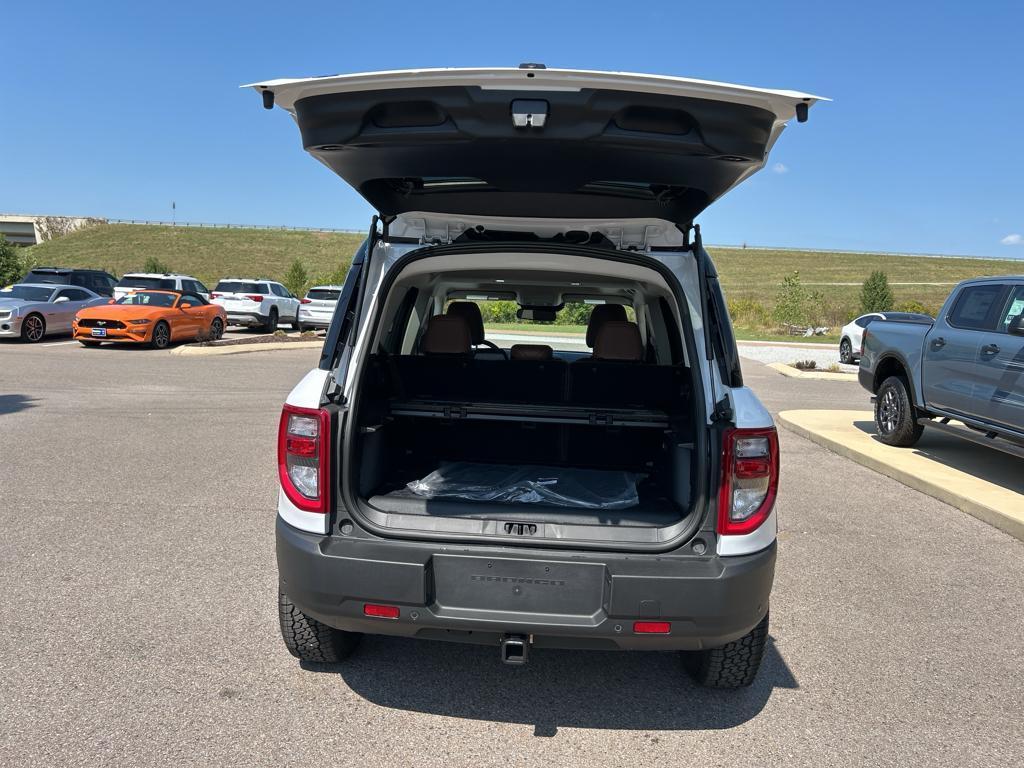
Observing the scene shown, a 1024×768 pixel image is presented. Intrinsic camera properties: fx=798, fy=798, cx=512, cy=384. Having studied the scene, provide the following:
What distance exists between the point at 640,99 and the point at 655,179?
445 mm

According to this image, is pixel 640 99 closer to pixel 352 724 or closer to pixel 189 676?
pixel 352 724

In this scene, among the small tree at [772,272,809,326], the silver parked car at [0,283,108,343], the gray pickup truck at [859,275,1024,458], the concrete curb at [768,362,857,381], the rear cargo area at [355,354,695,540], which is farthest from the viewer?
the small tree at [772,272,809,326]

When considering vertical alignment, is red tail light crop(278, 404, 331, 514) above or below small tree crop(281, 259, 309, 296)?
above

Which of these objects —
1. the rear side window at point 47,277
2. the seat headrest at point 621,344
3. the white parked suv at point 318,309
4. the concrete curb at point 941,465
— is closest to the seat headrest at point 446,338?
the seat headrest at point 621,344

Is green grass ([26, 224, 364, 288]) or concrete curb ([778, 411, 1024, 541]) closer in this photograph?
concrete curb ([778, 411, 1024, 541])

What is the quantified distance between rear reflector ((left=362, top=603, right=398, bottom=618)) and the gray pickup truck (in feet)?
19.7

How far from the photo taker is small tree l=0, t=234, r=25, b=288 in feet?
129

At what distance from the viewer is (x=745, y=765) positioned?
9.11 feet

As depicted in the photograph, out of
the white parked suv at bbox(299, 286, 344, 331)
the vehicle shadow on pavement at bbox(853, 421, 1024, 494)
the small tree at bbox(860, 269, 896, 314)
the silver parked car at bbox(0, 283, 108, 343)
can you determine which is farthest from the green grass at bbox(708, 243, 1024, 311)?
the vehicle shadow on pavement at bbox(853, 421, 1024, 494)

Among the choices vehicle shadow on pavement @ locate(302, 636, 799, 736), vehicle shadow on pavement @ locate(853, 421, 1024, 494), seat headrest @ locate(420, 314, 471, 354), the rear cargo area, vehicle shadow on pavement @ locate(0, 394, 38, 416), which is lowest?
vehicle shadow on pavement @ locate(0, 394, 38, 416)

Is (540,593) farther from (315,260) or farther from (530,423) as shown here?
(315,260)

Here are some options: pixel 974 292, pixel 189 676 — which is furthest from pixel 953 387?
pixel 189 676

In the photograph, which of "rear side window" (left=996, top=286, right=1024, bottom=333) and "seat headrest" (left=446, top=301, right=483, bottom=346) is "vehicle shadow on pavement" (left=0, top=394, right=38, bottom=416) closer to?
"seat headrest" (left=446, top=301, right=483, bottom=346)

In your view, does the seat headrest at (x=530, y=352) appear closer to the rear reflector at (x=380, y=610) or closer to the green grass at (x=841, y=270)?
the rear reflector at (x=380, y=610)
